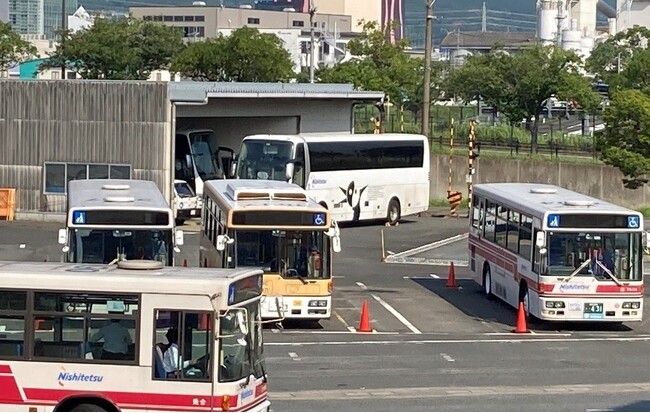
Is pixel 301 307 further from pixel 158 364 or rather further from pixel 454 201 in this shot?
pixel 454 201

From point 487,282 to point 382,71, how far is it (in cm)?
4867

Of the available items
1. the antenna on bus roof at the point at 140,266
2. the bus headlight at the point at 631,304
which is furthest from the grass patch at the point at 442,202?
the antenna on bus roof at the point at 140,266

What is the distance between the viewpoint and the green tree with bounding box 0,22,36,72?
82875mm

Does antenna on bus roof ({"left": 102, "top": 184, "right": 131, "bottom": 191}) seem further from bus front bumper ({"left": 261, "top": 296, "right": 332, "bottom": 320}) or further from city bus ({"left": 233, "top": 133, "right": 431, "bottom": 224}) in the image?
city bus ({"left": 233, "top": 133, "right": 431, "bottom": 224})

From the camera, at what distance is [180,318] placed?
1402 cm

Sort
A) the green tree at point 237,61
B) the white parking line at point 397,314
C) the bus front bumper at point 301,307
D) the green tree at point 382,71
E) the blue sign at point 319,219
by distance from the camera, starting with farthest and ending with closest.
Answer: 1. the green tree at point 237,61
2. the green tree at point 382,71
3. the white parking line at point 397,314
4. the bus front bumper at point 301,307
5. the blue sign at point 319,219

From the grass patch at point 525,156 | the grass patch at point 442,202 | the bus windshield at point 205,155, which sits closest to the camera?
the bus windshield at point 205,155

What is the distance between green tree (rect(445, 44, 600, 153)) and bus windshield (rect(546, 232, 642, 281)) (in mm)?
36963

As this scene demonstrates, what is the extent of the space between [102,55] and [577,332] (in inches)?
2403

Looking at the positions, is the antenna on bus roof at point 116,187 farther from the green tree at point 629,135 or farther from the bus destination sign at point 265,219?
the green tree at point 629,135

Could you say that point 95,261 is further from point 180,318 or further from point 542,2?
point 542,2

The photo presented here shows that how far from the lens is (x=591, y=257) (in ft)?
81.5

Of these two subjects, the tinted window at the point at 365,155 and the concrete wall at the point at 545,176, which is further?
the concrete wall at the point at 545,176

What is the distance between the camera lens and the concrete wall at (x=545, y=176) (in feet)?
174
